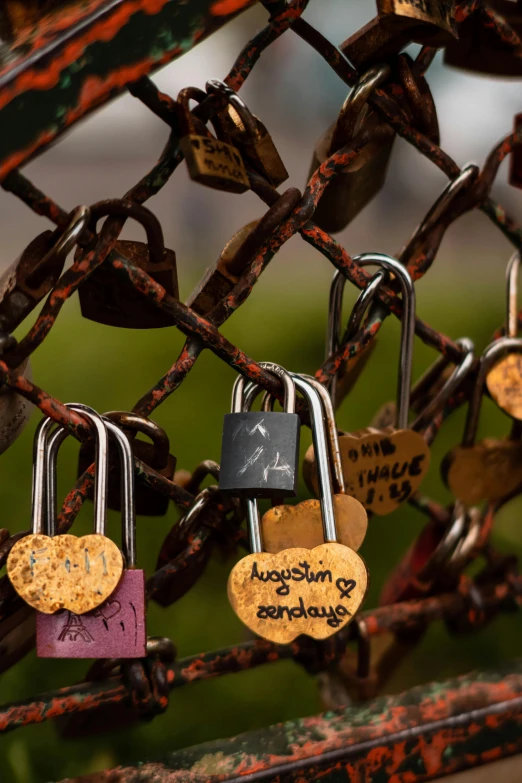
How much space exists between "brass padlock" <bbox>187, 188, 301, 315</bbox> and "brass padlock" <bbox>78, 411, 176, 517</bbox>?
0.27ft

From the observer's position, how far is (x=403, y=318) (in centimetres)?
55

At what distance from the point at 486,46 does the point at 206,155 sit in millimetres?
271

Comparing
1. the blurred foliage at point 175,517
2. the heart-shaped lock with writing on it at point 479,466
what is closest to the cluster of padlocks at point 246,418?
the heart-shaped lock with writing on it at point 479,466

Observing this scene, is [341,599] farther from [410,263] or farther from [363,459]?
[410,263]

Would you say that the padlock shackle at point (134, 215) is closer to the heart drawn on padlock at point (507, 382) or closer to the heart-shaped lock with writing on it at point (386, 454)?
the heart-shaped lock with writing on it at point (386, 454)

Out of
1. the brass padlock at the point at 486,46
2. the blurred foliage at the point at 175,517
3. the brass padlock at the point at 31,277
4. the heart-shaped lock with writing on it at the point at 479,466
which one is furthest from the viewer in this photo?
the blurred foliage at the point at 175,517

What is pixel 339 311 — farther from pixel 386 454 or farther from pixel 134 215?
pixel 134 215

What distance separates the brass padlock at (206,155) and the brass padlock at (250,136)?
14 mm

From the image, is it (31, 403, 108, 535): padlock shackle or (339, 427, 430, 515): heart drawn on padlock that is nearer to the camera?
(31, 403, 108, 535): padlock shackle

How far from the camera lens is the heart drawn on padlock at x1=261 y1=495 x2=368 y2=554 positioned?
433 mm

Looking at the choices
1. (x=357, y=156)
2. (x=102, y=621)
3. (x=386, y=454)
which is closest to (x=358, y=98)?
(x=357, y=156)

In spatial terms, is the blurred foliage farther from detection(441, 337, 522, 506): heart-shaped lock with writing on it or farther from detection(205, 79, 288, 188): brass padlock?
detection(205, 79, 288, 188): brass padlock

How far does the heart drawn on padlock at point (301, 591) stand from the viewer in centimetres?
42

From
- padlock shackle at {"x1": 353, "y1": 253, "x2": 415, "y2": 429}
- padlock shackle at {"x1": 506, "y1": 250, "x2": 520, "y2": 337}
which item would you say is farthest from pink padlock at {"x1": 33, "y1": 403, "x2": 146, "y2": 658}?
padlock shackle at {"x1": 506, "y1": 250, "x2": 520, "y2": 337}
